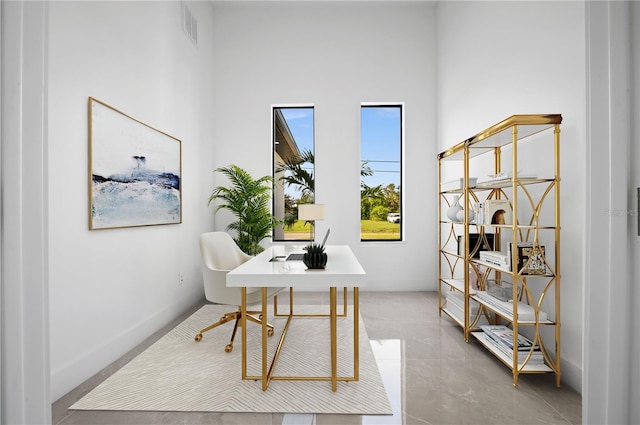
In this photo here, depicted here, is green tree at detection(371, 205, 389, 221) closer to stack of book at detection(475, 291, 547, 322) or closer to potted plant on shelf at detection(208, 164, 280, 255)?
potted plant on shelf at detection(208, 164, 280, 255)

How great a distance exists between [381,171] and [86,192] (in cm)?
356

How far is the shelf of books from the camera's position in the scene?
2.04 metres

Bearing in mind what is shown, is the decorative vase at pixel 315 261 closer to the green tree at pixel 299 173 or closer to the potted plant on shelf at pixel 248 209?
the potted plant on shelf at pixel 248 209

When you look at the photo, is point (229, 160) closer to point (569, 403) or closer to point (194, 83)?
point (194, 83)

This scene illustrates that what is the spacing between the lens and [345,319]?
322cm

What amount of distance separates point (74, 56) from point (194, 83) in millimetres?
1891

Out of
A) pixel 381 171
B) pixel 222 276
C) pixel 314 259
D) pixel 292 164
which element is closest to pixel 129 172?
pixel 222 276

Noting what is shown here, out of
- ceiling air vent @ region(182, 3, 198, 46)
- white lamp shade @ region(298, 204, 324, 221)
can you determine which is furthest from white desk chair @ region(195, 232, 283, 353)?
ceiling air vent @ region(182, 3, 198, 46)

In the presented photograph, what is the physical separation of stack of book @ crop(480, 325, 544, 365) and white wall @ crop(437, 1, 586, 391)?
187 mm

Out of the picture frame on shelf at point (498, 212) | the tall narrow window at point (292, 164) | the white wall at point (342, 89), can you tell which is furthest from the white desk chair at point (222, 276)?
the picture frame on shelf at point (498, 212)

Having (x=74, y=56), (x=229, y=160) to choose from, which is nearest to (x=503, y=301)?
(x=74, y=56)

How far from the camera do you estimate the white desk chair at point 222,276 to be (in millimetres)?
2547

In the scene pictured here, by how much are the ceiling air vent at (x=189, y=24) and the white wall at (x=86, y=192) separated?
0.32ft

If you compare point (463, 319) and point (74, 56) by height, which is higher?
point (74, 56)
